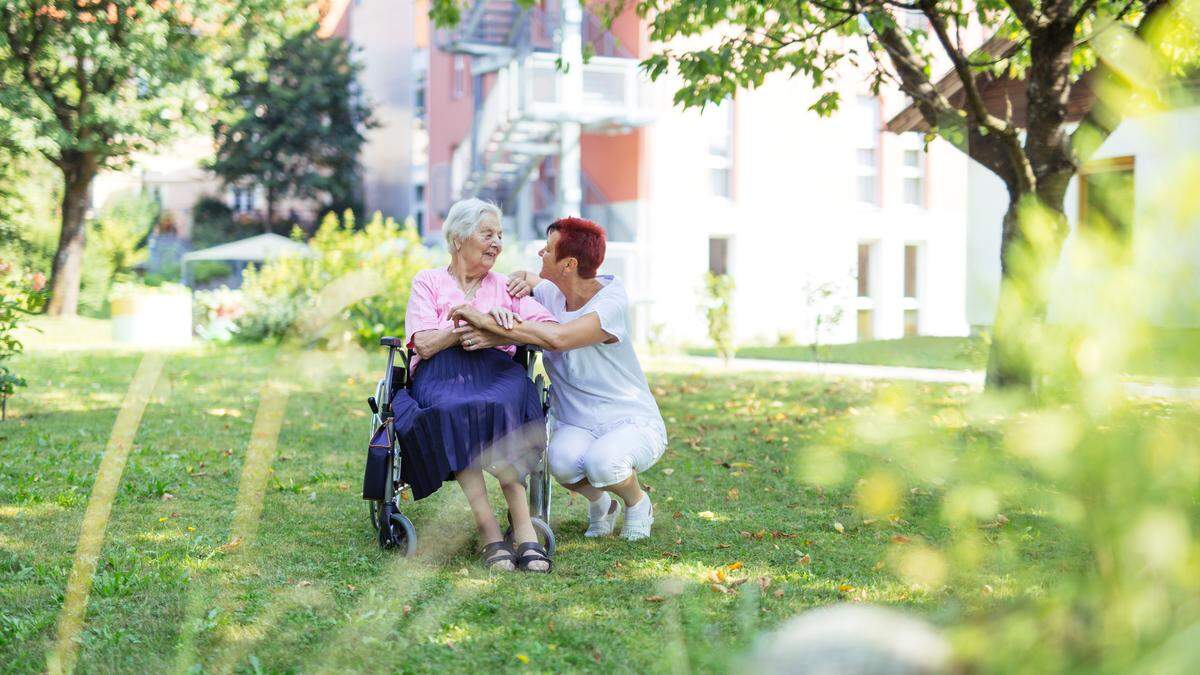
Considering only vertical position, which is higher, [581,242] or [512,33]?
[512,33]

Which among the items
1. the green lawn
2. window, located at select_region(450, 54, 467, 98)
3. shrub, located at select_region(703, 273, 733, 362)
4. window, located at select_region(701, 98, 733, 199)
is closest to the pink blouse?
the green lawn

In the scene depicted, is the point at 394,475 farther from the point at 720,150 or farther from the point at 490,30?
the point at 490,30

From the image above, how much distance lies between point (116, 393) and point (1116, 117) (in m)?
10.2

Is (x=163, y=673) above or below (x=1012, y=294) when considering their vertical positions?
below

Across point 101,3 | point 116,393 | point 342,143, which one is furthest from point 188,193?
point 116,393

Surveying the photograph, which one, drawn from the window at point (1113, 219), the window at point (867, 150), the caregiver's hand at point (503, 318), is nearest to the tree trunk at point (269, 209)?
the window at point (867, 150)

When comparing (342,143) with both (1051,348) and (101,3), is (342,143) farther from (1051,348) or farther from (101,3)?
(1051,348)

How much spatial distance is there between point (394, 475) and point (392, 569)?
1.24 ft

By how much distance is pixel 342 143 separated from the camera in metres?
35.0

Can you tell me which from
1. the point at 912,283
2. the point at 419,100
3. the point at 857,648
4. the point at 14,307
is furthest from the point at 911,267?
the point at 857,648

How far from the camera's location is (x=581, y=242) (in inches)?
175

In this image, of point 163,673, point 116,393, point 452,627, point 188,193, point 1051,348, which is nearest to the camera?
point 1051,348

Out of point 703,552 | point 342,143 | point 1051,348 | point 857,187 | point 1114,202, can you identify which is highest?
point 342,143

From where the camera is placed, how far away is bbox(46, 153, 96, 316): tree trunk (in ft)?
73.1
